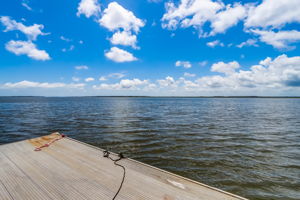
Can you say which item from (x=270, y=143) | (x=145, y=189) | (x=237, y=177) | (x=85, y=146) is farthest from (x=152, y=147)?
(x=270, y=143)

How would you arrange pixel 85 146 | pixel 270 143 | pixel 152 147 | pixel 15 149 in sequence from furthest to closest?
1. pixel 270 143
2. pixel 152 147
3. pixel 85 146
4. pixel 15 149

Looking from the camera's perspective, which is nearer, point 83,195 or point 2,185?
point 83,195

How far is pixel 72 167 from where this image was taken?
5.32 metres

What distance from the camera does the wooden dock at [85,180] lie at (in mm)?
3781

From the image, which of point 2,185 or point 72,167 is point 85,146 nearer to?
point 72,167

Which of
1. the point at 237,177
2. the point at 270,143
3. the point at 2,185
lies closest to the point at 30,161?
the point at 2,185

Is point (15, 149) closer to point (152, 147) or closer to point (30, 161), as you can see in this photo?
point (30, 161)

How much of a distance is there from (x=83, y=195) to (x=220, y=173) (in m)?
5.90

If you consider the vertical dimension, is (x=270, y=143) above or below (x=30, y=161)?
below

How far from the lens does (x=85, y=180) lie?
4449 mm

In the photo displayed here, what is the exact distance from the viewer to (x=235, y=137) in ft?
40.4

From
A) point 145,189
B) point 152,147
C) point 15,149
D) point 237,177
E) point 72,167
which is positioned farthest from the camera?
point 152,147

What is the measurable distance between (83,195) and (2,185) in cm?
251

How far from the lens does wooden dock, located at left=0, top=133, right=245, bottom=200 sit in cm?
378
